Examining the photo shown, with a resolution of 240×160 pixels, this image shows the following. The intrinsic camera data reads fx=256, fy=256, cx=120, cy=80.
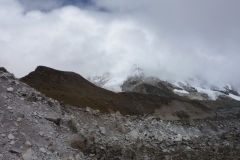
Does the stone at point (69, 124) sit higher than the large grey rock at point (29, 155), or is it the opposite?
the stone at point (69, 124)

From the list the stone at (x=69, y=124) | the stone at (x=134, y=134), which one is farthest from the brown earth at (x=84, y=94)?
the stone at (x=69, y=124)

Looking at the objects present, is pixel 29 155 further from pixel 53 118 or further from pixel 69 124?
pixel 69 124

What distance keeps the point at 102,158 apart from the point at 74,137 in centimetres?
244

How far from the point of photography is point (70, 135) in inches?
717

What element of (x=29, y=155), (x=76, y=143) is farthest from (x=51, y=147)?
(x=76, y=143)

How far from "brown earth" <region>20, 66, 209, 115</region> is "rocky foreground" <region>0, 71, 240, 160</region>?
8.35m

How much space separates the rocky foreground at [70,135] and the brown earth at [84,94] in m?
8.35

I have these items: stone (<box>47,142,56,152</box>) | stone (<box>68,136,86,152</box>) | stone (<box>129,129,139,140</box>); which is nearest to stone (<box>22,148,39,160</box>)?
stone (<box>47,142,56,152</box>)

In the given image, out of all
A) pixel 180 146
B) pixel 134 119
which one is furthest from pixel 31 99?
pixel 180 146

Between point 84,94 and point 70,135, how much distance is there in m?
28.0

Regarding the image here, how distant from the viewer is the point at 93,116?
25.5m

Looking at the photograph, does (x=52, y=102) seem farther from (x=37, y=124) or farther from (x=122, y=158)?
(x=122, y=158)

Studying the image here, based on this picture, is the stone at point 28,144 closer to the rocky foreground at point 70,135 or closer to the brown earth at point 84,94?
the rocky foreground at point 70,135

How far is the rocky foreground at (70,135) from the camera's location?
48.1 feet
